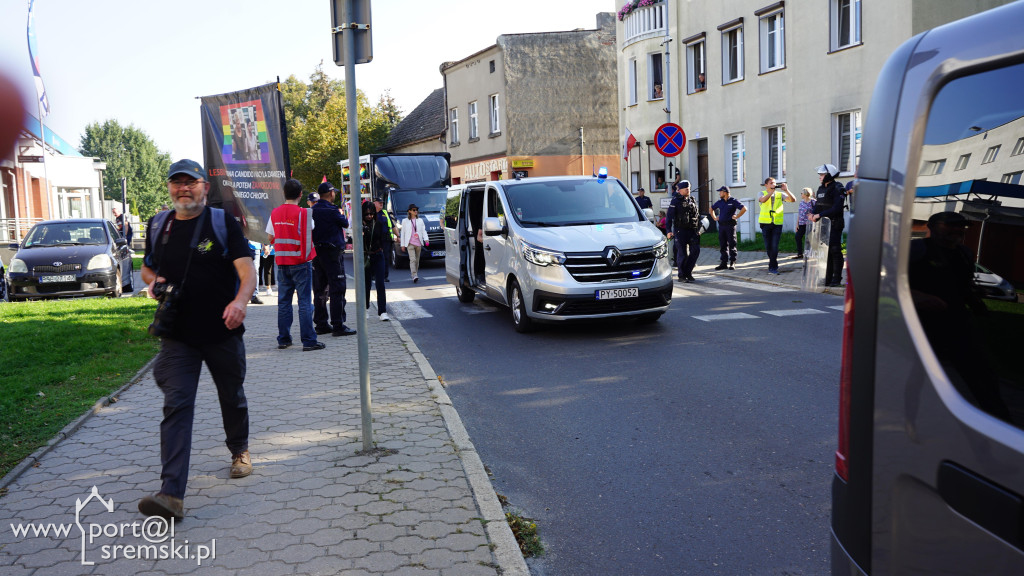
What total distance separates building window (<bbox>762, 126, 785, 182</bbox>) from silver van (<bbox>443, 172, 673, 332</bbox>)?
48.5ft

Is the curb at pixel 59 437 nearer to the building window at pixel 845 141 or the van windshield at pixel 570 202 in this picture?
the van windshield at pixel 570 202

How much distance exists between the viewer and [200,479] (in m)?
5.39

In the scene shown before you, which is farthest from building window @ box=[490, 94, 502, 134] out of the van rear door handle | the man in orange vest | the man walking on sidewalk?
the van rear door handle

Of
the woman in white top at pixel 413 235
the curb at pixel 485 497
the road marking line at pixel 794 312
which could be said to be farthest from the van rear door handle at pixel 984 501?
the woman in white top at pixel 413 235

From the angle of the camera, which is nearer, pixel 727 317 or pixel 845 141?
pixel 727 317

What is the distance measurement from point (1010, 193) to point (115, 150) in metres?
2.07

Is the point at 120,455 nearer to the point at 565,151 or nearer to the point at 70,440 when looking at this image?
the point at 70,440

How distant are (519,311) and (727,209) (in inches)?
342

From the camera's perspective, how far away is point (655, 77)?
3225 centimetres

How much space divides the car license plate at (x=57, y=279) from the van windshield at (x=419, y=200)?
32.5ft

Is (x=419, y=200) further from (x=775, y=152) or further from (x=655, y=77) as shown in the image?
(x=655, y=77)

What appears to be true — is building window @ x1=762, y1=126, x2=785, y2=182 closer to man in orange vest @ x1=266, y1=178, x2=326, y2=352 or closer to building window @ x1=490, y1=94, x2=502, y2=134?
building window @ x1=490, y1=94, x2=502, y2=134

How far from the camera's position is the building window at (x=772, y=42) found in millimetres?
25281

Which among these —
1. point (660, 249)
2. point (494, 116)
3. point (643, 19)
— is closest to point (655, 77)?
point (643, 19)
